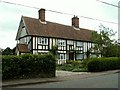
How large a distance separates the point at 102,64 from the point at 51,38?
18429 mm

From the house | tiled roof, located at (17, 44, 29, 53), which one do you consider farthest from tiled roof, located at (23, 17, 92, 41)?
tiled roof, located at (17, 44, 29, 53)

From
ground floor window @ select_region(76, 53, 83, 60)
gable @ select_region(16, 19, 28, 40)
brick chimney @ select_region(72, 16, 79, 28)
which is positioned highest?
brick chimney @ select_region(72, 16, 79, 28)

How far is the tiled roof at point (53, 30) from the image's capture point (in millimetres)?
44719

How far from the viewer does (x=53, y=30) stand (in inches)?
1905

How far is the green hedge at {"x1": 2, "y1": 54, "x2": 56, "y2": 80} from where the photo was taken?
59.8ft

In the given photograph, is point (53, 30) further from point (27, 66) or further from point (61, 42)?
point (27, 66)

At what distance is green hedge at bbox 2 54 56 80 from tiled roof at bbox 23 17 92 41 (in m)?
22.6

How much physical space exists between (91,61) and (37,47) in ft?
56.4

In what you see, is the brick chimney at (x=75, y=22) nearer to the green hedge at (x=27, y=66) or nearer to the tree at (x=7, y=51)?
the tree at (x=7, y=51)

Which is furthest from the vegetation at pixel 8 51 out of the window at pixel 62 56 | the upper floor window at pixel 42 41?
the window at pixel 62 56

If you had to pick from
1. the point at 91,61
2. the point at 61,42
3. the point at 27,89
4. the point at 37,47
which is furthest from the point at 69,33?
the point at 27,89

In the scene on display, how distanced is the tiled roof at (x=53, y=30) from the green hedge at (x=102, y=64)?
52.0 feet

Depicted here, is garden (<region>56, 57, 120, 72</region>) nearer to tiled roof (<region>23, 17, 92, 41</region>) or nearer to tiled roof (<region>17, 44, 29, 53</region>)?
tiled roof (<region>17, 44, 29, 53</region>)

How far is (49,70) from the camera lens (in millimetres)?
21125
